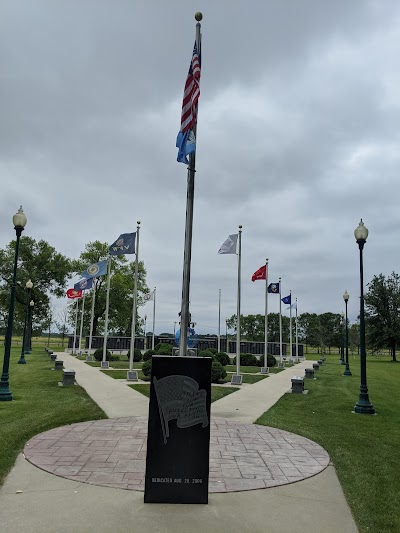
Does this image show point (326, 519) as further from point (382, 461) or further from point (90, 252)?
point (90, 252)

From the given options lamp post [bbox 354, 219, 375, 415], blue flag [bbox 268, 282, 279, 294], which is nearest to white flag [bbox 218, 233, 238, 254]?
lamp post [bbox 354, 219, 375, 415]

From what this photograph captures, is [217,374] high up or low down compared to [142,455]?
up

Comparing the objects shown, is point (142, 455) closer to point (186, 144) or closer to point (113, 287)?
point (186, 144)

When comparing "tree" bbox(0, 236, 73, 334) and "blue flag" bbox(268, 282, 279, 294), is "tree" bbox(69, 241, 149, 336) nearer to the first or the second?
"tree" bbox(0, 236, 73, 334)

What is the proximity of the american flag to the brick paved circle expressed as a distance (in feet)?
16.8

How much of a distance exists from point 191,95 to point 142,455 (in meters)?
5.84

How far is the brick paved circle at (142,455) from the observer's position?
583 centimetres

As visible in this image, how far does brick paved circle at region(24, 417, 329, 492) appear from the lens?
5828 mm

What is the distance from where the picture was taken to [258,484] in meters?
5.70

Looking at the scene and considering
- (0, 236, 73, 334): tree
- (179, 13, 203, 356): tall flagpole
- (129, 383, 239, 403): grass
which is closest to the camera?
(179, 13, 203, 356): tall flagpole

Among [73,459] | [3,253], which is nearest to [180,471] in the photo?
[73,459]

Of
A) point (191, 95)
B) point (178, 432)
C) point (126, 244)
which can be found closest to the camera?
point (178, 432)

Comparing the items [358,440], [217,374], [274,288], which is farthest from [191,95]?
[274,288]

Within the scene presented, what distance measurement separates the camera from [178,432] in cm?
504
